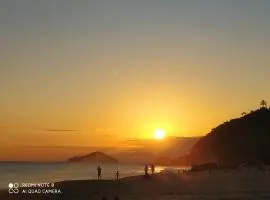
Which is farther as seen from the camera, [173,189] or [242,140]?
[242,140]

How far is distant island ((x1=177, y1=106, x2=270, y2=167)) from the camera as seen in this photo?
420 ft

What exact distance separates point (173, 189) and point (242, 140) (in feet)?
310

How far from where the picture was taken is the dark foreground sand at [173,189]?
1471 inches

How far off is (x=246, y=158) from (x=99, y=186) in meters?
86.5

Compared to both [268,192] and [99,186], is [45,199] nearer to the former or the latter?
[99,186]

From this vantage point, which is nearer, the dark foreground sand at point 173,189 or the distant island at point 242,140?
the dark foreground sand at point 173,189

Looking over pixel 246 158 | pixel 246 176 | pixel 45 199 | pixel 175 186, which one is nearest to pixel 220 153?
pixel 246 158

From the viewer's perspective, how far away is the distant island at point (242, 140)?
127875 mm

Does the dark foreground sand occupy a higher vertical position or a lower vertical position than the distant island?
lower

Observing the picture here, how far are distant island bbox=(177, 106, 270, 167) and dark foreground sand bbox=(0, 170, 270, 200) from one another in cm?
7346

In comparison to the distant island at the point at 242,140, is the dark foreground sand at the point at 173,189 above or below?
below

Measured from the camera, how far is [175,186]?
149ft

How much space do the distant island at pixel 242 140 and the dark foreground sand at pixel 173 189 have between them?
7346cm

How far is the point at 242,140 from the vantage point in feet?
440
